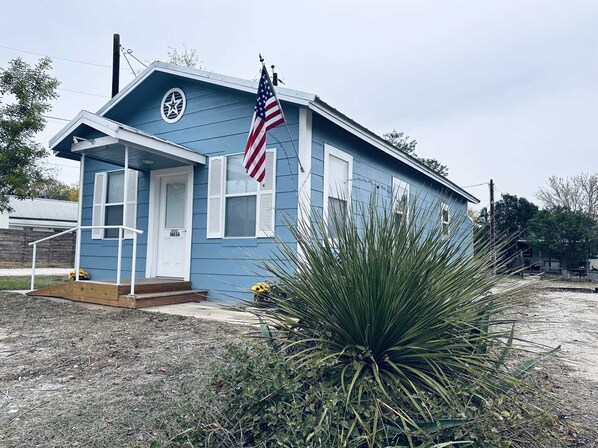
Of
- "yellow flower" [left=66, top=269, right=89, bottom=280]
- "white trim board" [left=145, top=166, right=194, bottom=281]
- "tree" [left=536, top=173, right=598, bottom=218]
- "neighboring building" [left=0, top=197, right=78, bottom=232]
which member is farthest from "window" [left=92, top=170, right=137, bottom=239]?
"tree" [left=536, top=173, right=598, bottom=218]

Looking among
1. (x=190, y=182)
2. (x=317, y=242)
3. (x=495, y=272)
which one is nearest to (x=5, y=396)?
(x=317, y=242)

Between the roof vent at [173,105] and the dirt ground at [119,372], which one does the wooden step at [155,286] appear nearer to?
the dirt ground at [119,372]

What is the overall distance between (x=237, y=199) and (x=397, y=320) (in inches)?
196

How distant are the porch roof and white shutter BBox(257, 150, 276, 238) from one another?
52.2 inches

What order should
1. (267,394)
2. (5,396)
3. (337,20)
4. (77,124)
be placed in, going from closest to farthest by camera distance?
(267,394) < (5,396) < (77,124) < (337,20)

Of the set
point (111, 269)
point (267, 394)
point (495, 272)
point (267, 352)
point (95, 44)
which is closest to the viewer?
point (267, 394)

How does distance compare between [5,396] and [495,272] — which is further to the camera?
[5,396]

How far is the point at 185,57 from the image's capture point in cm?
1991

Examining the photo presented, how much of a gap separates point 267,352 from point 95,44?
17006 millimetres

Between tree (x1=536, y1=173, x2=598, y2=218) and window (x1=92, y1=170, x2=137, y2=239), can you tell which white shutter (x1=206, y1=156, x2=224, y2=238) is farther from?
tree (x1=536, y1=173, x2=598, y2=218)

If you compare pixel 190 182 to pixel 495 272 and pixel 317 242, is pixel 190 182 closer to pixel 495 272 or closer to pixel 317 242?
pixel 317 242

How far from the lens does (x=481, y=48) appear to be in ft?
32.1

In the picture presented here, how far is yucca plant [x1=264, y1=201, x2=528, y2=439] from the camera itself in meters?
1.81

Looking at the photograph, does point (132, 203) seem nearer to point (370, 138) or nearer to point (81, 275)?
point (81, 275)
